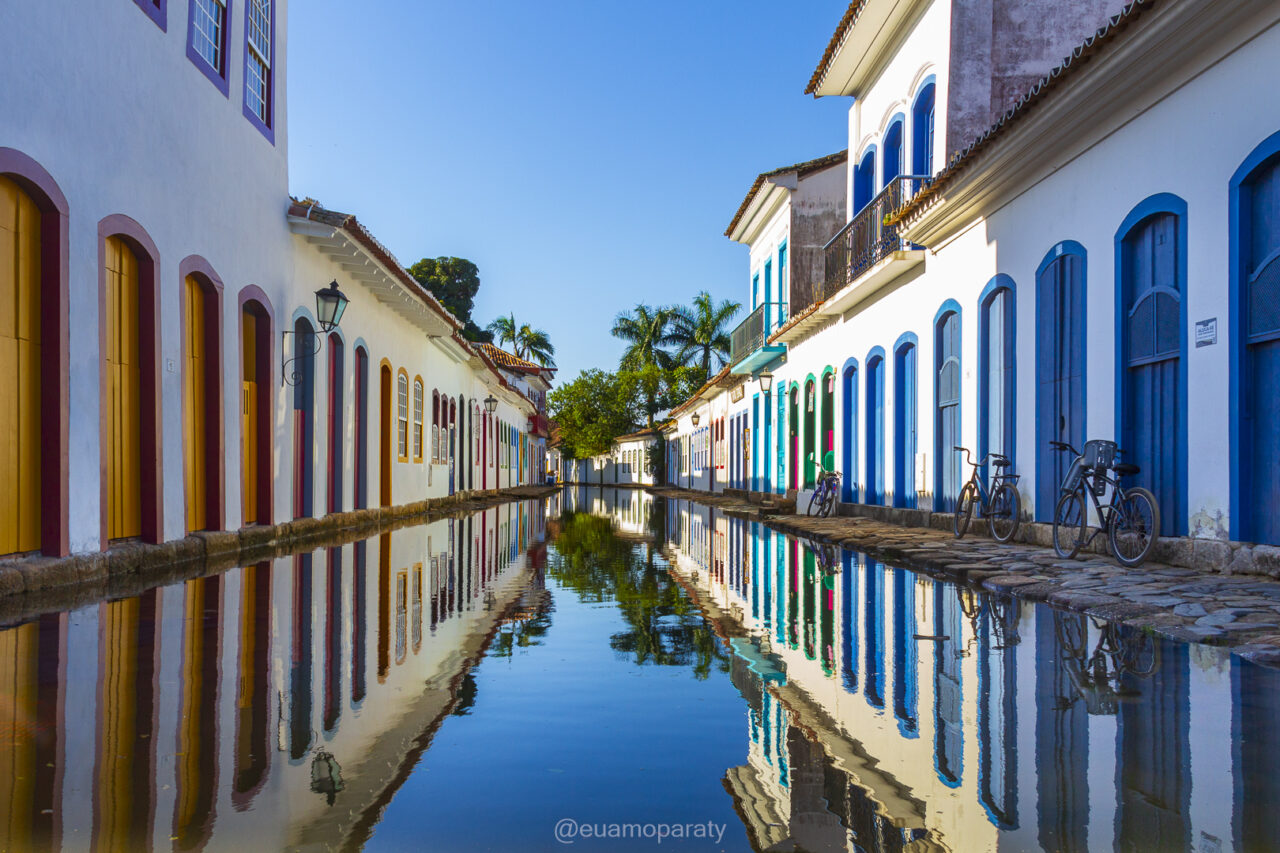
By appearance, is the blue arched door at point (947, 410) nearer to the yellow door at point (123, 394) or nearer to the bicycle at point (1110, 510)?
the bicycle at point (1110, 510)

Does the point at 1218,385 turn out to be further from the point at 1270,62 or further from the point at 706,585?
the point at 706,585

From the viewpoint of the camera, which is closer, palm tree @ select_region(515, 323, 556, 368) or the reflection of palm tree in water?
the reflection of palm tree in water

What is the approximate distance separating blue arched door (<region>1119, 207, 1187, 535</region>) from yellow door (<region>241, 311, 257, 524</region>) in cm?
943

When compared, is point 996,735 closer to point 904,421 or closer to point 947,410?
point 947,410

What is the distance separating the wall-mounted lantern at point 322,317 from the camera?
1345cm

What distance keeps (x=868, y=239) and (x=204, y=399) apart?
1093 cm

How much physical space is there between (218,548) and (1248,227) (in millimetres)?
9552

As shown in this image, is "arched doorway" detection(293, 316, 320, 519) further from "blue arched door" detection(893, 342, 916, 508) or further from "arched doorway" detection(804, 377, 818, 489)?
"arched doorway" detection(804, 377, 818, 489)

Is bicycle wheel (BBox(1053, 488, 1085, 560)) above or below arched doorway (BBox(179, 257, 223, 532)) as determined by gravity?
below

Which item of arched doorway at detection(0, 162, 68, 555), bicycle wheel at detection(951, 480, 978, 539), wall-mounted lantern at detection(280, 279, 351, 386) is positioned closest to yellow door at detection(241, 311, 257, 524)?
wall-mounted lantern at detection(280, 279, 351, 386)

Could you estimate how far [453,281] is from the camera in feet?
195

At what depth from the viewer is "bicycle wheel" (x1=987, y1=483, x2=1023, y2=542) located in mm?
11242

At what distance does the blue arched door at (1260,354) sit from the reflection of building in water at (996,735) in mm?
2323

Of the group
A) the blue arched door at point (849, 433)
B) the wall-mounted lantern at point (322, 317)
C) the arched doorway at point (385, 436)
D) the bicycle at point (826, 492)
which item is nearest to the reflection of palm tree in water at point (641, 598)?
the wall-mounted lantern at point (322, 317)
